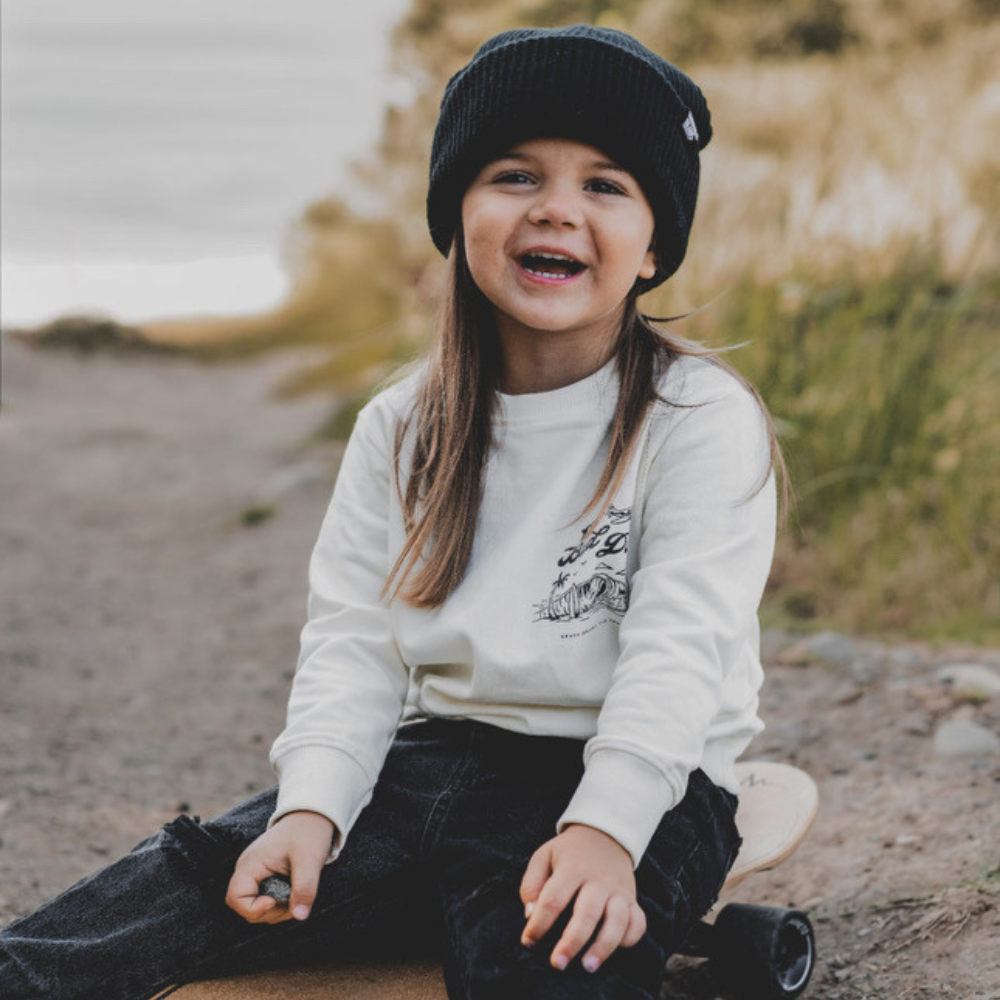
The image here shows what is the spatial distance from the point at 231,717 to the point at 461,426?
5.51 feet

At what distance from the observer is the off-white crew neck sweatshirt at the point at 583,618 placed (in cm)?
159

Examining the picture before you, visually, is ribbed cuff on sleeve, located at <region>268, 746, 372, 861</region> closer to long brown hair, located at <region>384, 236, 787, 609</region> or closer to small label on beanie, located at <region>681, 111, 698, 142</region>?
long brown hair, located at <region>384, 236, 787, 609</region>

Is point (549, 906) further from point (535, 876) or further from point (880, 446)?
point (880, 446)

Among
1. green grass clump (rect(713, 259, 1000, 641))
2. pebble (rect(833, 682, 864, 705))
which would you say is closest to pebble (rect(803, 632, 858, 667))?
pebble (rect(833, 682, 864, 705))

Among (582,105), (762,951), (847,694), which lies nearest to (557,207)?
(582,105)

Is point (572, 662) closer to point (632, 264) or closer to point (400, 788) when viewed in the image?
point (400, 788)

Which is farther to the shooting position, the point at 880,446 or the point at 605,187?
the point at 880,446

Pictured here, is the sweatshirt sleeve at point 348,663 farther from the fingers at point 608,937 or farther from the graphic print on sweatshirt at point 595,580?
the fingers at point 608,937

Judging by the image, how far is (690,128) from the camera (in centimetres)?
183

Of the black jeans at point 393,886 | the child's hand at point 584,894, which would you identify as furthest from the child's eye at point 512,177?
the child's hand at point 584,894

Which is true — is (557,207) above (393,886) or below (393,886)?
above

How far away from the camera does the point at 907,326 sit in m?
3.98

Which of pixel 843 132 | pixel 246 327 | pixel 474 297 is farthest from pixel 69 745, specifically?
pixel 246 327

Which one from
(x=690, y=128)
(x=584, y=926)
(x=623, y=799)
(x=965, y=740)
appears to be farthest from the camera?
(x=965, y=740)
